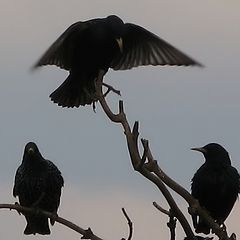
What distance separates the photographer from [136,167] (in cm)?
536

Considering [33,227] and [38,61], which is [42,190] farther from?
[38,61]

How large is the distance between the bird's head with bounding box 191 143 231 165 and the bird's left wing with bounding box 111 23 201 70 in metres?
1.10

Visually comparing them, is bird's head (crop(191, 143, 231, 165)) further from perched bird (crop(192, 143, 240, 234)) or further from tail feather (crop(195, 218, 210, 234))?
tail feather (crop(195, 218, 210, 234))

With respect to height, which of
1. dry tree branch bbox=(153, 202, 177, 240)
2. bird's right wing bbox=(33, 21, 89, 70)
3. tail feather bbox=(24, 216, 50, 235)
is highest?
bird's right wing bbox=(33, 21, 89, 70)

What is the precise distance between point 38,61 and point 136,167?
233 centimetres

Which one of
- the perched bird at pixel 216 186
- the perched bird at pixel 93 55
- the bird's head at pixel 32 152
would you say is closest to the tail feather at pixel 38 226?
the bird's head at pixel 32 152

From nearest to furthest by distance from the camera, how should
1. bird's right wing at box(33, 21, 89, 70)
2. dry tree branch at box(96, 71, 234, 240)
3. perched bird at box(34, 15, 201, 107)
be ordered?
dry tree branch at box(96, 71, 234, 240)
bird's right wing at box(33, 21, 89, 70)
perched bird at box(34, 15, 201, 107)

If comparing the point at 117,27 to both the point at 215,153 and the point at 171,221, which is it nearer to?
the point at 215,153

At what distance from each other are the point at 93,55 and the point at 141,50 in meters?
1.01

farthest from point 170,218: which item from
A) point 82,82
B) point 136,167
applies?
point 82,82

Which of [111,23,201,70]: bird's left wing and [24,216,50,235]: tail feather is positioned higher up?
[111,23,201,70]: bird's left wing

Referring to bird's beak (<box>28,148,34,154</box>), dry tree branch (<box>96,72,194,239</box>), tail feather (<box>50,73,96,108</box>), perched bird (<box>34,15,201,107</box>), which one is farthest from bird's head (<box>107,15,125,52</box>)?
dry tree branch (<box>96,72,194,239</box>)

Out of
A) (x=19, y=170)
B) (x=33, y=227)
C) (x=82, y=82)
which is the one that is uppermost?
(x=82, y=82)

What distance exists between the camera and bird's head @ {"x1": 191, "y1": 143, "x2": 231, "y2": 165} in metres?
9.26
